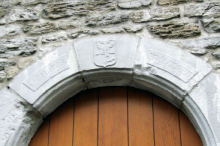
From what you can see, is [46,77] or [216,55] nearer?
[216,55]

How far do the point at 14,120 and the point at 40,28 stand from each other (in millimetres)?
758

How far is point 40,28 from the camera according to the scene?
192 cm

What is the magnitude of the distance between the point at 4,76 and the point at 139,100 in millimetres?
1062

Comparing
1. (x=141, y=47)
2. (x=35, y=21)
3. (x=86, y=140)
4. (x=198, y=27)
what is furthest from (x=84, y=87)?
(x=198, y=27)

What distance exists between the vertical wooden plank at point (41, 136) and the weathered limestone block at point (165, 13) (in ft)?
3.92

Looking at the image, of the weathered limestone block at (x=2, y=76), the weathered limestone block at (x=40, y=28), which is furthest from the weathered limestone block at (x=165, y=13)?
the weathered limestone block at (x=2, y=76)

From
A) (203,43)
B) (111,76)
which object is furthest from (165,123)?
(203,43)

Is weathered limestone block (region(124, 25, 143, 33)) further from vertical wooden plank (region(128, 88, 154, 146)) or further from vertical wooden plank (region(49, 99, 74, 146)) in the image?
vertical wooden plank (region(49, 99, 74, 146))

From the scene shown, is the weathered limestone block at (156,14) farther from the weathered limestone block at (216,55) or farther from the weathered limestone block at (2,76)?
the weathered limestone block at (2,76)

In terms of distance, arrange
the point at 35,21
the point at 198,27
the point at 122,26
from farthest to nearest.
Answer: the point at 35,21 → the point at 122,26 → the point at 198,27

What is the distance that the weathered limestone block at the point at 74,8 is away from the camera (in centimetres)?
191

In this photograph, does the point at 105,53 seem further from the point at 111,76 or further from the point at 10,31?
the point at 10,31

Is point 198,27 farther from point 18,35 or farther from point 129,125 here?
point 18,35

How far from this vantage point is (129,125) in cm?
175
